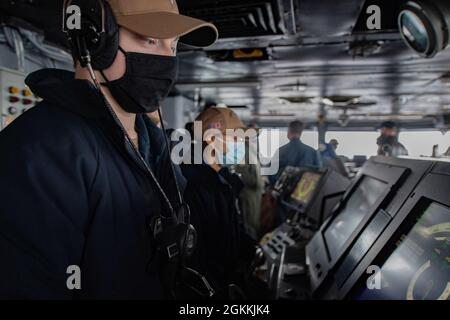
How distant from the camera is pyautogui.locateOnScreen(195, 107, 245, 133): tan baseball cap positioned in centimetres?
211

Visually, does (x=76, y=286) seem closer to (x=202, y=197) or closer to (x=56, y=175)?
(x=56, y=175)

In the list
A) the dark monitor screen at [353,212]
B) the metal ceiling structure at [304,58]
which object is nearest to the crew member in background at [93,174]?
the metal ceiling structure at [304,58]

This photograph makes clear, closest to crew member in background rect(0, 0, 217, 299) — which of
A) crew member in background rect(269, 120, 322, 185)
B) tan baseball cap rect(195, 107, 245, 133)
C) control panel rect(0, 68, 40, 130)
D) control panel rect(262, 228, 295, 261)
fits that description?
tan baseball cap rect(195, 107, 245, 133)

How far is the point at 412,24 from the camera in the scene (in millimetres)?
1480

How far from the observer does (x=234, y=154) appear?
7.94ft

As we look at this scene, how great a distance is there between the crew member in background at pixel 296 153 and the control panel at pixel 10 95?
2870mm

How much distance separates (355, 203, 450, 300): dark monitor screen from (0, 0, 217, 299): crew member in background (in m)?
0.70

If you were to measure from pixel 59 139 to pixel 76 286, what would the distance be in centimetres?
34

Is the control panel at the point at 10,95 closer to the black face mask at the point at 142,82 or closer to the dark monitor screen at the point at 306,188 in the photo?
the black face mask at the point at 142,82

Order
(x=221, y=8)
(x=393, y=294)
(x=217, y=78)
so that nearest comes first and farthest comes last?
(x=393, y=294), (x=221, y=8), (x=217, y=78)

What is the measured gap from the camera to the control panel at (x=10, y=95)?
2656mm

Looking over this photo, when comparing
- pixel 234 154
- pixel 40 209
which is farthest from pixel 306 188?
pixel 40 209

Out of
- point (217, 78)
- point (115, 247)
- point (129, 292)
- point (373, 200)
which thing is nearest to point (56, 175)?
point (115, 247)

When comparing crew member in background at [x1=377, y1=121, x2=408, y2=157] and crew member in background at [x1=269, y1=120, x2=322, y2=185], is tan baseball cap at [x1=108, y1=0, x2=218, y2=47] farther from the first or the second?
crew member in background at [x1=269, y1=120, x2=322, y2=185]
